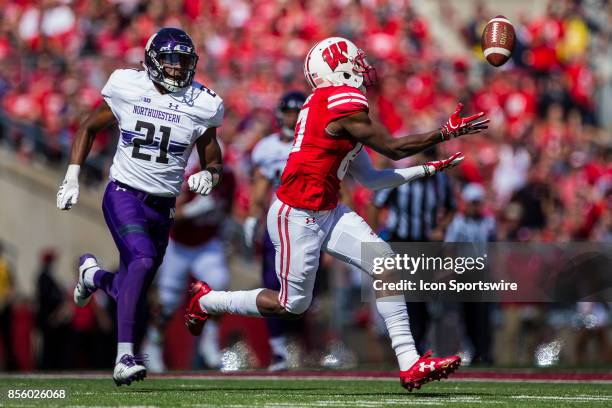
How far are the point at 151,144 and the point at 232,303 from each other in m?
0.99

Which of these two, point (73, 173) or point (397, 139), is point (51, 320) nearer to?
point (73, 173)

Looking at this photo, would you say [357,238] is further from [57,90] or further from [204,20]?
[204,20]

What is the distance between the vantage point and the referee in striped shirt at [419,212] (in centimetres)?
1105

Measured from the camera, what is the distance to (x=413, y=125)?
16109mm

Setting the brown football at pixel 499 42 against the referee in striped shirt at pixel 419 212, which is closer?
the brown football at pixel 499 42

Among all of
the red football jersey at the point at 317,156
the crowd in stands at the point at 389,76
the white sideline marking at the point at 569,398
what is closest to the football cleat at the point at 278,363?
the red football jersey at the point at 317,156

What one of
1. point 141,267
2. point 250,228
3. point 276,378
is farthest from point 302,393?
point 250,228

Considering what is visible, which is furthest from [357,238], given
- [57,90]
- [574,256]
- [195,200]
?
[57,90]

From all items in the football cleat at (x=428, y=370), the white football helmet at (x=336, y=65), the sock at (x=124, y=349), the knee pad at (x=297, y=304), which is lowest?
the football cleat at (x=428, y=370)

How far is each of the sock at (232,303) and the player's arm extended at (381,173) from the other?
842 mm

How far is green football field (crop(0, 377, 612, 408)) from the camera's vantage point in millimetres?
7234

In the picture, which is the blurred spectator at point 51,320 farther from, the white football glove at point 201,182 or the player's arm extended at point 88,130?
the white football glove at point 201,182

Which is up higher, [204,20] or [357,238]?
[204,20]

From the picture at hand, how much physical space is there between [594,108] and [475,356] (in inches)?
255
